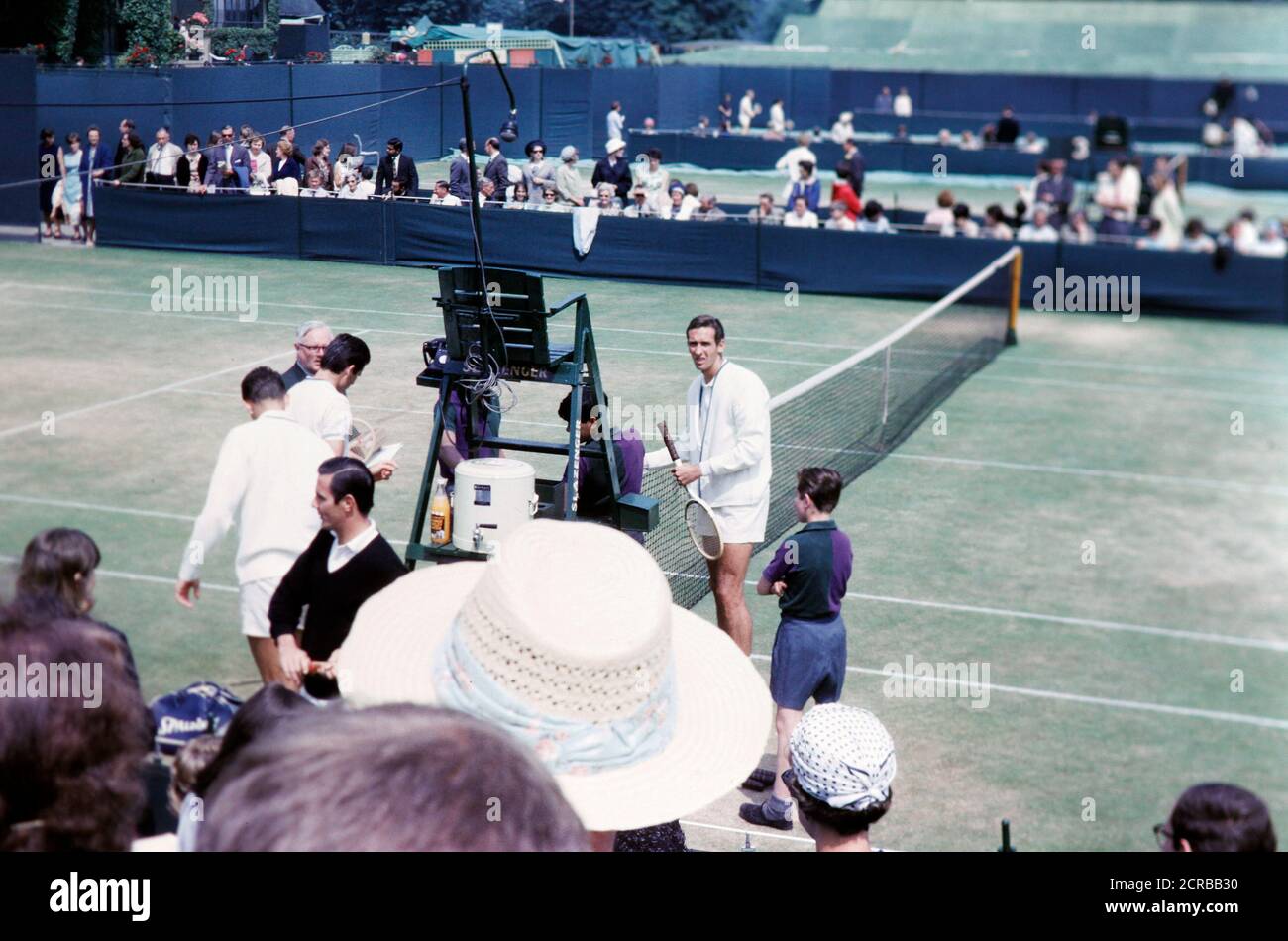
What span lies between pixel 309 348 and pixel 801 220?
39.2ft

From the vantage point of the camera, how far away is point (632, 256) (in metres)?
10.8

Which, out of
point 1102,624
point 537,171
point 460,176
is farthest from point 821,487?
point 1102,624

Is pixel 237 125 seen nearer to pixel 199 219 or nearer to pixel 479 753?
pixel 199 219

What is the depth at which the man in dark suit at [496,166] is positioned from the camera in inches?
340

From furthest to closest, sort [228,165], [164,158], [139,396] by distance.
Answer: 1. [139,396]
2. [228,165]
3. [164,158]

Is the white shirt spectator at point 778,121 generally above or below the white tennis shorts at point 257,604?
above

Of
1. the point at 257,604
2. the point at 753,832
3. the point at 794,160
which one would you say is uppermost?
the point at 794,160

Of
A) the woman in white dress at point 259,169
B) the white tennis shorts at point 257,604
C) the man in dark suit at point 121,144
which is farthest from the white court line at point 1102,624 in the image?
the man in dark suit at point 121,144

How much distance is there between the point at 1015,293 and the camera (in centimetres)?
1916

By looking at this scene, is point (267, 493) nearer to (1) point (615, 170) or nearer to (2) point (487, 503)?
(2) point (487, 503)

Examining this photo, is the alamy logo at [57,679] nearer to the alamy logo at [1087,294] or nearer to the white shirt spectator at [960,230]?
the alamy logo at [1087,294]

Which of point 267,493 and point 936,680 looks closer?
point 267,493

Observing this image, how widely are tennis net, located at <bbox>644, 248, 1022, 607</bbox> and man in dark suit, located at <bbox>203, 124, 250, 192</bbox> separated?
319 centimetres

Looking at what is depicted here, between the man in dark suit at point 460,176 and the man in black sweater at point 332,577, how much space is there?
300cm
